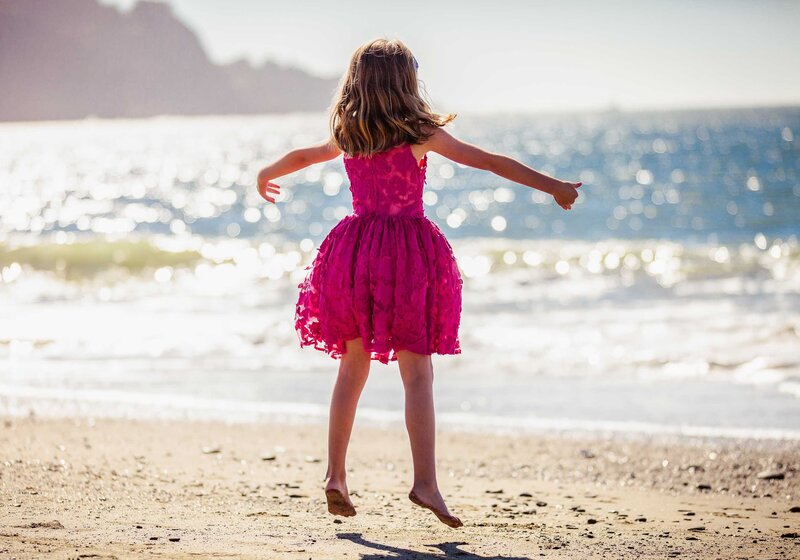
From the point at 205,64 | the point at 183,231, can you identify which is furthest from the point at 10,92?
the point at 183,231

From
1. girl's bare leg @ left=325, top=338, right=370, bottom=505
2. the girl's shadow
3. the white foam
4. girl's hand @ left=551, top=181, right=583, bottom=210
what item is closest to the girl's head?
girl's hand @ left=551, top=181, right=583, bottom=210

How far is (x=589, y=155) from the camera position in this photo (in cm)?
5069

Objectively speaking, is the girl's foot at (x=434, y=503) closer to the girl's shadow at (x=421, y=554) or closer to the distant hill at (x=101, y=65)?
the girl's shadow at (x=421, y=554)

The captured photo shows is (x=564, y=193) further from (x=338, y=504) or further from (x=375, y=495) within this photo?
(x=375, y=495)

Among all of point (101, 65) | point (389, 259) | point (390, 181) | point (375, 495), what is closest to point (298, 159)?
point (390, 181)

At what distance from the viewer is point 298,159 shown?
3643 mm

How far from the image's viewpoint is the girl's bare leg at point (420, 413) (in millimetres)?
3438

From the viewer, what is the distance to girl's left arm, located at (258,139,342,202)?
3553 mm

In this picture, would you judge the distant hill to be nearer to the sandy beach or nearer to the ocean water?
the ocean water

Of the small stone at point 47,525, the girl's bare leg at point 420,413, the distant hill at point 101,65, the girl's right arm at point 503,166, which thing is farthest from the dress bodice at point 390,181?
the distant hill at point 101,65

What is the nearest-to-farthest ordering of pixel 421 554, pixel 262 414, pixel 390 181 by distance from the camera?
1. pixel 421 554
2. pixel 390 181
3. pixel 262 414

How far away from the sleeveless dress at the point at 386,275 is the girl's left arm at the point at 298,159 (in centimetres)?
10

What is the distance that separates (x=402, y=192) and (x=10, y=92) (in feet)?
544

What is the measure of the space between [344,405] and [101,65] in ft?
562
